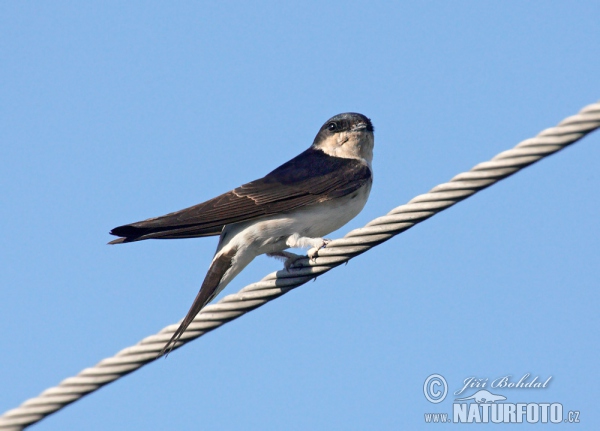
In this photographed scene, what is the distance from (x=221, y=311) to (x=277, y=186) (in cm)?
168

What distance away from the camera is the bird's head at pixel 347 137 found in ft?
21.7

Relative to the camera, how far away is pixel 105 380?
3.72 metres

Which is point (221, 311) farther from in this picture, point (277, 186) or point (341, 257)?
point (277, 186)

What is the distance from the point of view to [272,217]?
5395mm

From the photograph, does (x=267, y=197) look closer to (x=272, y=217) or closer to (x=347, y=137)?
(x=272, y=217)

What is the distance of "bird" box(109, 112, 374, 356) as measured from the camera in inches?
195

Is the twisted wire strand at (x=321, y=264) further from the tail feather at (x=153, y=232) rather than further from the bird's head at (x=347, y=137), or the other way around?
the bird's head at (x=347, y=137)

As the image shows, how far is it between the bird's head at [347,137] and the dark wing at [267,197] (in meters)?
0.38

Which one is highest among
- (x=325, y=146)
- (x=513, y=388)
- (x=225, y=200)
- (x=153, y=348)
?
(x=325, y=146)

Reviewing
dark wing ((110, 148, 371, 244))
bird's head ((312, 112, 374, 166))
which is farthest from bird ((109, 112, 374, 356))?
bird's head ((312, 112, 374, 166))

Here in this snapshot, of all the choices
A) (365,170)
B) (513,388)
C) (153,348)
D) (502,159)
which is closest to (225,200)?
(365,170)

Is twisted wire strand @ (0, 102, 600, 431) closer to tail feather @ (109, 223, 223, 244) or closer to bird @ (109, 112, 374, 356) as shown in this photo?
bird @ (109, 112, 374, 356)

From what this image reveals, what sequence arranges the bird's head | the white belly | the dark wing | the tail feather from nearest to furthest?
the tail feather, the dark wing, the white belly, the bird's head

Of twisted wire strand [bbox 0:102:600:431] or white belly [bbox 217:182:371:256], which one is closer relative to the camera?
twisted wire strand [bbox 0:102:600:431]
